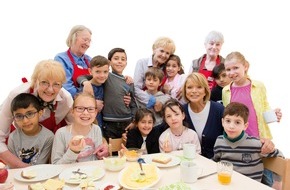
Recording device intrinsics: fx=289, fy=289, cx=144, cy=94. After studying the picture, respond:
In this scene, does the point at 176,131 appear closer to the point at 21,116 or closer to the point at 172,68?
the point at 172,68

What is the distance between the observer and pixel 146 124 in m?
2.47

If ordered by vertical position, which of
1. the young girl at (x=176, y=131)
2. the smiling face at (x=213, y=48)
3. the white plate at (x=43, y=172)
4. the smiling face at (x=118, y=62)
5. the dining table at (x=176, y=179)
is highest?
the smiling face at (x=213, y=48)

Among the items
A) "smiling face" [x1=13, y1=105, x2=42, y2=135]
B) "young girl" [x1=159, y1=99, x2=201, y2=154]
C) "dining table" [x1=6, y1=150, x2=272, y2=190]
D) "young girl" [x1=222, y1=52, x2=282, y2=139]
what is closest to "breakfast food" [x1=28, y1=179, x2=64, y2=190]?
"dining table" [x1=6, y1=150, x2=272, y2=190]

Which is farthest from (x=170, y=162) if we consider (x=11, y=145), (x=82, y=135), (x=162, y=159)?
(x=11, y=145)

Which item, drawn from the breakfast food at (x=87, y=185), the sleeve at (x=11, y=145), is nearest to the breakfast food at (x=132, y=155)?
the breakfast food at (x=87, y=185)

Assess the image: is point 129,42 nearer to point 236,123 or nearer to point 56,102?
point 56,102

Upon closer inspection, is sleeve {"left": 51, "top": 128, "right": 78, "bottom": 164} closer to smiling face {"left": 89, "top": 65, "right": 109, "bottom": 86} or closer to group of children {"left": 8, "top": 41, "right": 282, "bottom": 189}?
group of children {"left": 8, "top": 41, "right": 282, "bottom": 189}

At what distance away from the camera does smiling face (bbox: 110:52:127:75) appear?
2850 mm

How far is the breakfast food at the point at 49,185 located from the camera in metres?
1.38

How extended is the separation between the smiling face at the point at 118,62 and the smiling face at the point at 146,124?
651mm

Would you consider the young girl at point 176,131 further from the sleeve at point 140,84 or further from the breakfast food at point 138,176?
the sleeve at point 140,84

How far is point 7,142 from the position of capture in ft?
6.62

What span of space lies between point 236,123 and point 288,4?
9.28 ft

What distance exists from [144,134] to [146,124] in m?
0.10
